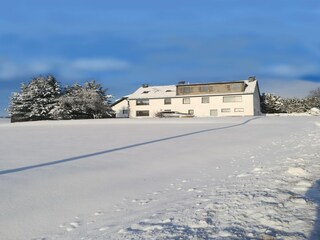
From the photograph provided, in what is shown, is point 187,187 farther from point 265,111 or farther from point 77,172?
point 265,111

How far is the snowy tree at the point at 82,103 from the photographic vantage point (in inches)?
2057

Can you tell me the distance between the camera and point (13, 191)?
6.46 metres

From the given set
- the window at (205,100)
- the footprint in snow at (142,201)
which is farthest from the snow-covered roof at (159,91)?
the footprint in snow at (142,201)

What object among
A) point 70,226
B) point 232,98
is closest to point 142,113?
point 232,98

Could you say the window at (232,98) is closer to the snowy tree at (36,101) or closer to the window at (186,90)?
the window at (186,90)

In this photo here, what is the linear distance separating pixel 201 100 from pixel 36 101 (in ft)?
90.4

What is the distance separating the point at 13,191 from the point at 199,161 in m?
5.23

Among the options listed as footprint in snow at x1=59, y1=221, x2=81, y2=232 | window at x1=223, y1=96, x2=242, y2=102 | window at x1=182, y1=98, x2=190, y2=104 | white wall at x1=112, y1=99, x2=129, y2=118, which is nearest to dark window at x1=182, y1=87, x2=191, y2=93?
window at x1=182, y1=98, x2=190, y2=104

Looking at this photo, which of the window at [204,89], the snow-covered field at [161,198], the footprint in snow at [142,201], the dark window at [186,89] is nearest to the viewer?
the snow-covered field at [161,198]

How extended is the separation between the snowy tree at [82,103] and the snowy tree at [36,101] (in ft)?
6.26

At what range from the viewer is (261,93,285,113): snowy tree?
236ft

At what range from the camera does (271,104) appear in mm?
72750

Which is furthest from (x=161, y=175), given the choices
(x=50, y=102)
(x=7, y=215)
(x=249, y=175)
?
(x=50, y=102)

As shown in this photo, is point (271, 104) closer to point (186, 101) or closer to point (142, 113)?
point (186, 101)
